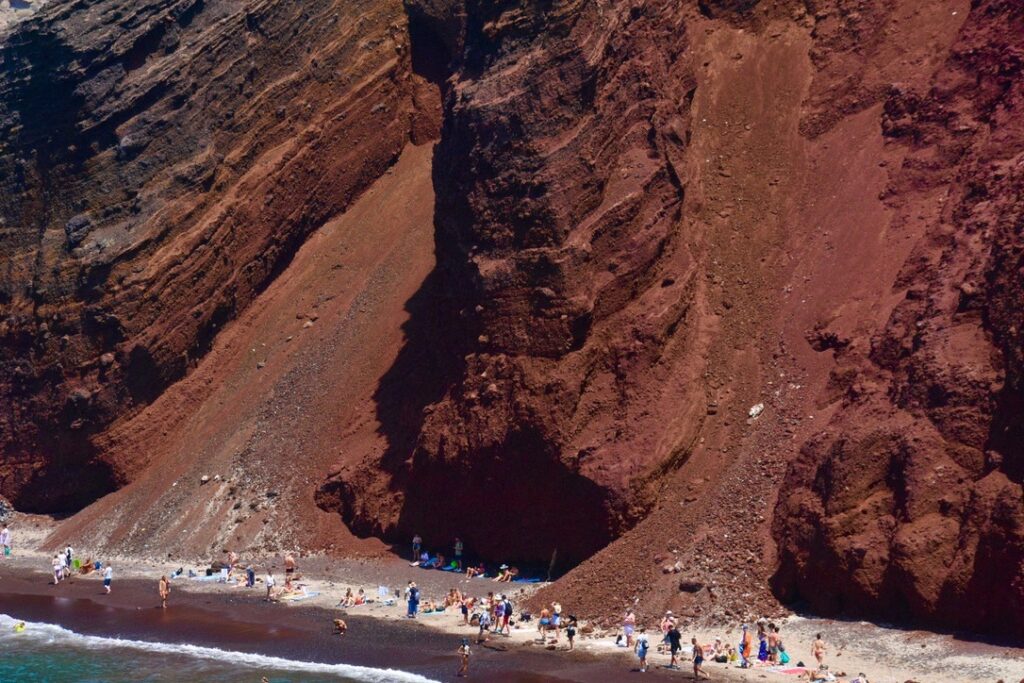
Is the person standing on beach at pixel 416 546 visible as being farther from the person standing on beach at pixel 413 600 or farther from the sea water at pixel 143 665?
the sea water at pixel 143 665

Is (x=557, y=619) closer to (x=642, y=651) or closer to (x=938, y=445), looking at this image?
(x=642, y=651)

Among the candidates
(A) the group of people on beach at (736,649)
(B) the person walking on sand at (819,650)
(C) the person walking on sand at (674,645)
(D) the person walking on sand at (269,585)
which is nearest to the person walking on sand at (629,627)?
(A) the group of people on beach at (736,649)

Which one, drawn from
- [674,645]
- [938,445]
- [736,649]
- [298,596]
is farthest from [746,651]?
[298,596]

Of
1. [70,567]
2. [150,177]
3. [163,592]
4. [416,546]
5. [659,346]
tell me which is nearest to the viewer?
[659,346]

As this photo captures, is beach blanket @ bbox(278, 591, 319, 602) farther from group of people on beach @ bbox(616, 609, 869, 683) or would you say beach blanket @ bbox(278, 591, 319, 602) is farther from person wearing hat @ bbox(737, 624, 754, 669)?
person wearing hat @ bbox(737, 624, 754, 669)

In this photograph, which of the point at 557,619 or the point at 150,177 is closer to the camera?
the point at 557,619

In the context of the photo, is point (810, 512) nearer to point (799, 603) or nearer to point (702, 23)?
point (799, 603)
